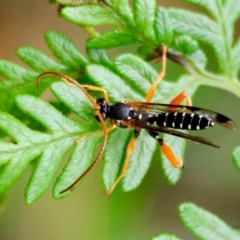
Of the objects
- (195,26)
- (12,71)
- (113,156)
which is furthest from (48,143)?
(195,26)

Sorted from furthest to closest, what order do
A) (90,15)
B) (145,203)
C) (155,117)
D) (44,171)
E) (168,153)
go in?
(145,203), (155,117), (168,153), (90,15), (44,171)

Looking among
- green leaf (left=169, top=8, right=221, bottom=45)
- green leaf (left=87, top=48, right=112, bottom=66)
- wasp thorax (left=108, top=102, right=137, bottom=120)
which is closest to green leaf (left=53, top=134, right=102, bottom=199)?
wasp thorax (left=108, top=102, right=137, bottom=120)

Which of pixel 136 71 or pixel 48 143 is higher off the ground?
pixel 136 71

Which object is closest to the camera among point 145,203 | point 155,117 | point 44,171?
point 44,171

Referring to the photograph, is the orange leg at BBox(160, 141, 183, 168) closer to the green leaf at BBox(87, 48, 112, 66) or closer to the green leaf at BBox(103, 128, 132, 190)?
the green leaf at BBox(103, 128, 132, 190)

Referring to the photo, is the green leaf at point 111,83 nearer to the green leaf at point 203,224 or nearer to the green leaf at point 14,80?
the green leaf at point 14,80

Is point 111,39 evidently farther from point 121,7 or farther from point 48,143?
point 48,143

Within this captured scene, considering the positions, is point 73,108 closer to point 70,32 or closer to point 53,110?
point 53,110

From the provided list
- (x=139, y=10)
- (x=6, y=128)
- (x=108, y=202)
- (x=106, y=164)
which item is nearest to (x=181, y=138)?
(x=106, y=164)

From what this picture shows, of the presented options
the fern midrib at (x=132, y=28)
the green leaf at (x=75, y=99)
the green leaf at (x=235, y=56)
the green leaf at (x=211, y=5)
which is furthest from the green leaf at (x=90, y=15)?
the green leaf at (x=235, y=56)
